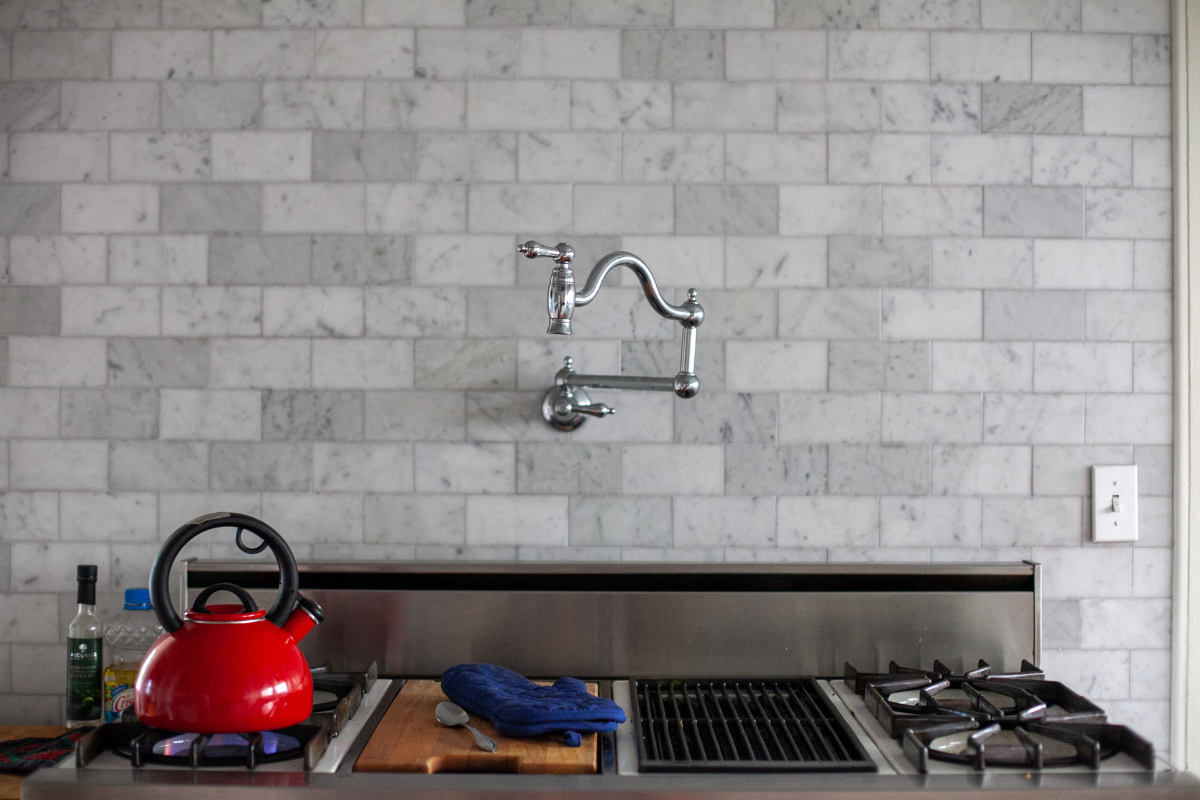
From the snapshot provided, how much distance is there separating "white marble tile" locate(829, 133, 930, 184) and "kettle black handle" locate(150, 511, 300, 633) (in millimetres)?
1201

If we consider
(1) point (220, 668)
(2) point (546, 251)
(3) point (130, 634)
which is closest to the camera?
(1) point (220, 668)

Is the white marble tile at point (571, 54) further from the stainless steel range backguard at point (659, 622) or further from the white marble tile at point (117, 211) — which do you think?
the stainless steel range backguard at point (659, 622)

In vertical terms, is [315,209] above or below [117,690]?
above

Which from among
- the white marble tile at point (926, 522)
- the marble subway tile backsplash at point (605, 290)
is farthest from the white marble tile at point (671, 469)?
the white marble tile at point (926, 522)

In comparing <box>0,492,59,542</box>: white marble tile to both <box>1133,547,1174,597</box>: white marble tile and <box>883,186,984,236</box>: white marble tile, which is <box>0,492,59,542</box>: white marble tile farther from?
<box>1133,547,1174,597</box>: white marble tile

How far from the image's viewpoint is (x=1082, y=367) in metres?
1.75

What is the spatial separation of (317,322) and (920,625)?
1270mm

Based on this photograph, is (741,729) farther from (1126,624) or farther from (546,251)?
(1126,624)

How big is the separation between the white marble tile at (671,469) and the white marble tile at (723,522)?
0.09 feet

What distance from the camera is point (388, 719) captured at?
1.39 m

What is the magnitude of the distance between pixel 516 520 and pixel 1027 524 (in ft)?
3.24

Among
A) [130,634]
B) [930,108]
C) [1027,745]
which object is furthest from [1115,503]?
[130,634]

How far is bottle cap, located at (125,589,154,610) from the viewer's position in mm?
1605

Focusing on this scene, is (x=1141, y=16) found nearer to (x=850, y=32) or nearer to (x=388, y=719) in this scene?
(x=850, y=32)
